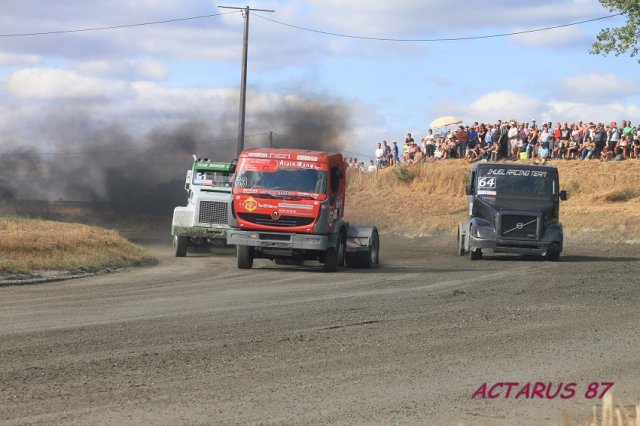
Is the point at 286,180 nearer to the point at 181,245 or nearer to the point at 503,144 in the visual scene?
the point at 181,245

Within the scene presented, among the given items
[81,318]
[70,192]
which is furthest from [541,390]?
[70,192]

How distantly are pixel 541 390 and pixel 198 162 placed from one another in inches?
843

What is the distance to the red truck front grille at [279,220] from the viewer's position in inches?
869

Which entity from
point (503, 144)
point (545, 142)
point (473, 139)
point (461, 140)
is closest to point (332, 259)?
point (503, 144)

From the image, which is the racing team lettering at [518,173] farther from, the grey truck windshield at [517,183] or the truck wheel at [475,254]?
the truck wheel at [475,254]

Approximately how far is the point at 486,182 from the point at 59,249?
11192 millimetres

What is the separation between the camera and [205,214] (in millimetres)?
27797

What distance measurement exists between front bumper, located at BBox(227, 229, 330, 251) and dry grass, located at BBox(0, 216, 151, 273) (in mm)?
3371

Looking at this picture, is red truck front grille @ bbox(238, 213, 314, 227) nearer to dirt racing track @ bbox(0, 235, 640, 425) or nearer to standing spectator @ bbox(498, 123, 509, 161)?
dirt racing track @ bbox(0, 235, 640, 425)

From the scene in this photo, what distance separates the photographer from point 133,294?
17.1 meters

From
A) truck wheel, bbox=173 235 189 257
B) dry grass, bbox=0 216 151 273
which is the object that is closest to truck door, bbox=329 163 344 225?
dry grass, bbox=0 216 151 273

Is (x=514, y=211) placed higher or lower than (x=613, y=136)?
lower

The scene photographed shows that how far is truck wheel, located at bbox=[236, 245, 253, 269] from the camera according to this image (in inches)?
894

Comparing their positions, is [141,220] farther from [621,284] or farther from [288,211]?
[621,284]
